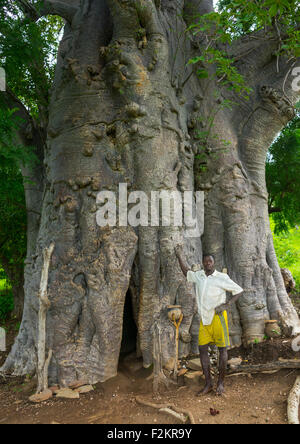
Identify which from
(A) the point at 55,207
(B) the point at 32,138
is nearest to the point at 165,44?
(B) the point at 32,138

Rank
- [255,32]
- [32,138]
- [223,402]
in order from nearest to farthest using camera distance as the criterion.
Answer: [223,402] < [32,138] < [255,32]

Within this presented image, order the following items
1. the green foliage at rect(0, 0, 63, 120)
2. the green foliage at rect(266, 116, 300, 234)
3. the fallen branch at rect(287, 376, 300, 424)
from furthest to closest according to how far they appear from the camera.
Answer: the green foliage at rect(266, 116, 300, 234) → the green foliage at rect(0, 0, 63, 120) → the fallen branch at rect(287, 376, 300, 424)

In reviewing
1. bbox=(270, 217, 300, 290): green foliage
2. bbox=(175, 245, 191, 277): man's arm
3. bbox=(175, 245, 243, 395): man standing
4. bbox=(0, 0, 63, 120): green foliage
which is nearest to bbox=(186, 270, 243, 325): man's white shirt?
bbox=(175, 245, 243, 395): man standing

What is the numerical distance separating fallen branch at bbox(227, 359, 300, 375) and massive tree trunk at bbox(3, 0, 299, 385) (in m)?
0.63

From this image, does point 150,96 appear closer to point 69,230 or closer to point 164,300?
point 69,230

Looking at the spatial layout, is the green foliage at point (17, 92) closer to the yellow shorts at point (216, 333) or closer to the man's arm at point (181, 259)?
the man's arm at point (181, 259)

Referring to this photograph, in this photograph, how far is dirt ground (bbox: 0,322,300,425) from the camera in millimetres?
3070

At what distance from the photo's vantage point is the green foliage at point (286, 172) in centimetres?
727

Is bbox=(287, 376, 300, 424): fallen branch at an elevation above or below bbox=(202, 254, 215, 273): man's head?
below

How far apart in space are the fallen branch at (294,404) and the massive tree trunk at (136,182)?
1.25 m

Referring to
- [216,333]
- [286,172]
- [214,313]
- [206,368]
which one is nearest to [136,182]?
[214,313]

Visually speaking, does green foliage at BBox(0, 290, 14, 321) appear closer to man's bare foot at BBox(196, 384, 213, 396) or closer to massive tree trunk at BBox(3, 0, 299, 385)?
massive tree trunk at BBox(3, 0, 299, 385)

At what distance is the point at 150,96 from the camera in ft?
15.1
